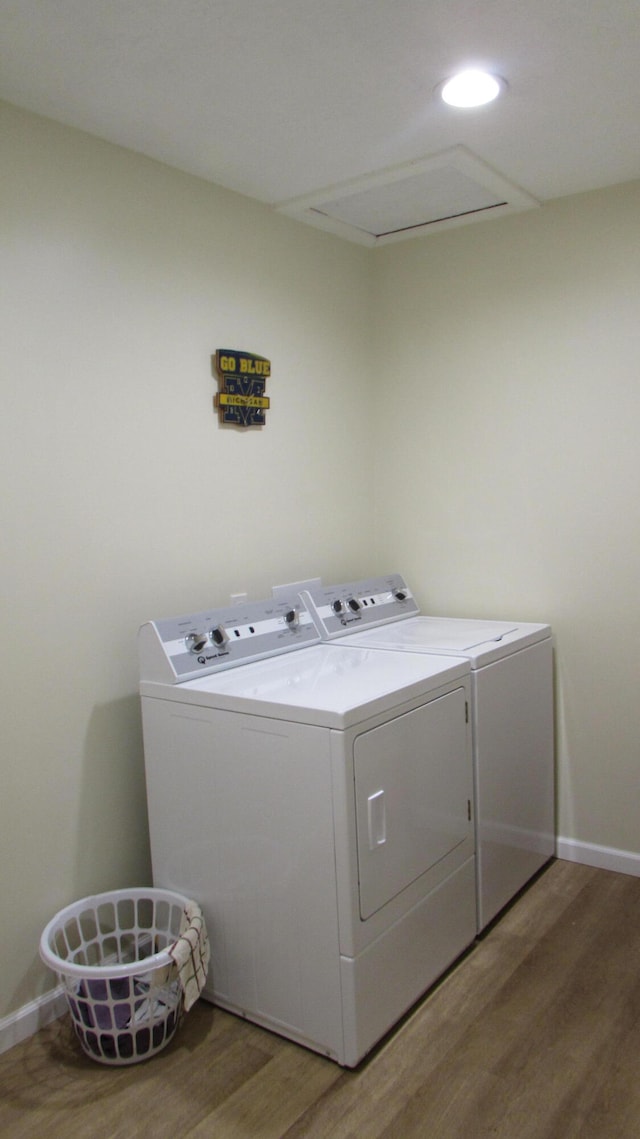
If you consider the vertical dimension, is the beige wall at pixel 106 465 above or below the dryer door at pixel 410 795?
above

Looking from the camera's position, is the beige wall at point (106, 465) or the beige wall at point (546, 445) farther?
the beige wall at point (546, 445)

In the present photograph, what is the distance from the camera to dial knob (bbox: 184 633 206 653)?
2129mm

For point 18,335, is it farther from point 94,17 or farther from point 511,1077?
point 511,1077

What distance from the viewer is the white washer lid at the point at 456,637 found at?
2.33m

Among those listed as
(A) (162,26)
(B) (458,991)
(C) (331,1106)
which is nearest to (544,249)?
(A) (162,26)

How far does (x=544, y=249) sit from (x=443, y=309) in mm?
416

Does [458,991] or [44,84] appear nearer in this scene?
[44,84]

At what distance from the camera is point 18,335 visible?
75.5 inches

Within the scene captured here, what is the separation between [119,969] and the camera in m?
1.75

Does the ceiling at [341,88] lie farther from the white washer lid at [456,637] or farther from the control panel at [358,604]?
the white washer lid at [456,637]

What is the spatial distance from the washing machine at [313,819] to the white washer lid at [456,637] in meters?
0.12

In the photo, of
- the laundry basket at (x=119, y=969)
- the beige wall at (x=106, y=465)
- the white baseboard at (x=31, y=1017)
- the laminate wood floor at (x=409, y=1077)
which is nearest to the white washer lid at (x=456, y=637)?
the beige wall at (x=106, y=465)

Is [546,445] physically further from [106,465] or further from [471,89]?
[106,465]

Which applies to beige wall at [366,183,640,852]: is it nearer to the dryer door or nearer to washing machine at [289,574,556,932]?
washing machine at [289,574,556,932]
